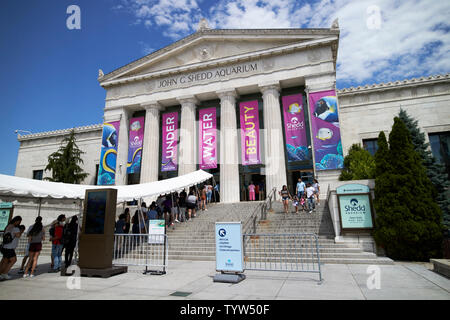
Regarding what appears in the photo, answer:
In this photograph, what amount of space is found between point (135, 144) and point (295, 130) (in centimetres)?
1433

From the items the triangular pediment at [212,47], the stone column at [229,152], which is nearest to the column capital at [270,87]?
the stone column at [229,152]

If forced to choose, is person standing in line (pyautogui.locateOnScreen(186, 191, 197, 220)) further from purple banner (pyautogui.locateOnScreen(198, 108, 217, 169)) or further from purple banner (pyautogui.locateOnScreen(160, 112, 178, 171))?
purple banner (pyautogui.locateOnScreen(160, 112, 178, 171))

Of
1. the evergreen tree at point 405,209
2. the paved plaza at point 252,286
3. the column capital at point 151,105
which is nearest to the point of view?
the paved plaza at point 252,286

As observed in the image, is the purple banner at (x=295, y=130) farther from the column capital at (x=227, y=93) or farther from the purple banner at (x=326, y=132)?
the column capital at (x=227, y=93)

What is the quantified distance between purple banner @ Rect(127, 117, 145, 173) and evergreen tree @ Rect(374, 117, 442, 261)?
63.4 feet

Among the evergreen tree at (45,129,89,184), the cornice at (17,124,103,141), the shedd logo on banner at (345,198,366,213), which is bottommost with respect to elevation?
the shedd logo on banner at (345,198,366,213)

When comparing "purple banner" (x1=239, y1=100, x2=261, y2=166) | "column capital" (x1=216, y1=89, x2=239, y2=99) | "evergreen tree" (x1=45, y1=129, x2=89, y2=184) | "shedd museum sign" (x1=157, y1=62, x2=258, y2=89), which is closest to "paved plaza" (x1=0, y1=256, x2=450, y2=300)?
"purple banner" (x1=239, y1=100, x2=261, y2=166)

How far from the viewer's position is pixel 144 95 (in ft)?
85.8

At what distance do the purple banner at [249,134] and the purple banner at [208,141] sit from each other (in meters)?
2.30

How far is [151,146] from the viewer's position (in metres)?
24.8

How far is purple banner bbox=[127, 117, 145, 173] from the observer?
24209 millimetres

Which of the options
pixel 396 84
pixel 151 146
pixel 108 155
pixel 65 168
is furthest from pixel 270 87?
pixel 65 168

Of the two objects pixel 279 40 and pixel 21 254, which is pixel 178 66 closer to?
pixel 279 40

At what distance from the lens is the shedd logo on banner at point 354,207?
1049cm
